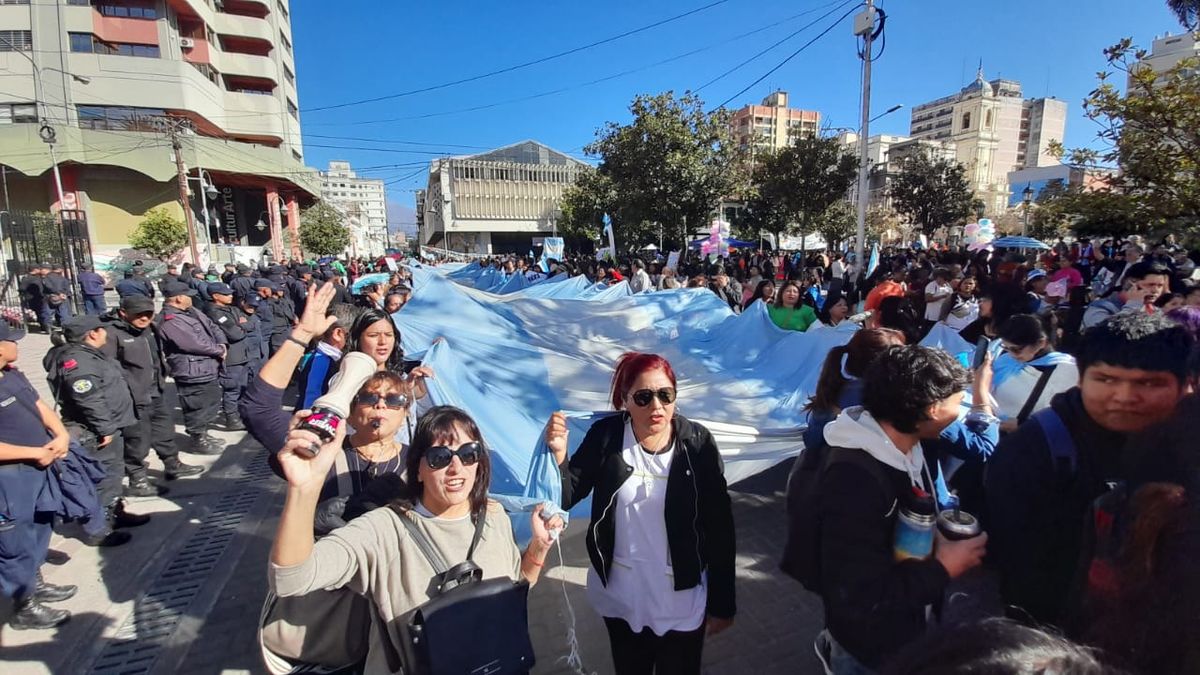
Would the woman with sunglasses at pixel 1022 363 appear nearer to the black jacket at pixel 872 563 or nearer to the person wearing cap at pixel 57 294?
the black jacket at pixel 872 563

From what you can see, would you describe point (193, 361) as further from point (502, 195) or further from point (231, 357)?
point (502, 195)

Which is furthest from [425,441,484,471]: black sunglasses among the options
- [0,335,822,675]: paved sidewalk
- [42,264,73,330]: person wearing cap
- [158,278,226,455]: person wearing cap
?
[42,264,73,330]: person wearing cap

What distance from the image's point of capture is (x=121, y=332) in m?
4.85

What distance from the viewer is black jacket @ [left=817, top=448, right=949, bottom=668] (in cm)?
145

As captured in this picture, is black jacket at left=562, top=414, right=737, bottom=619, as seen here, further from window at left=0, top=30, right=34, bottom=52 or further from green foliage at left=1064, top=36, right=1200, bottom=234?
window at left=0, top=30, right=34, bottom=52

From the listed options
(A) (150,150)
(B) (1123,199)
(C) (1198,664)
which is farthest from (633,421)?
(A) (150,150)

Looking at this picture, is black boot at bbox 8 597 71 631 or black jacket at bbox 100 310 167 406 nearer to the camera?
black boot at bbox 8 597 71 631

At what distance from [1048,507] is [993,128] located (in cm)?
10655

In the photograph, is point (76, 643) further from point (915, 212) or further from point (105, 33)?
point (105, 33)

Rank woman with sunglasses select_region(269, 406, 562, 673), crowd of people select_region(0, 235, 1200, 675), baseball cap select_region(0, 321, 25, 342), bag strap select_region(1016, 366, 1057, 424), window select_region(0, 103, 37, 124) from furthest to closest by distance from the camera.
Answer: window select_region(0, 103, 37, 124) → baseball cap select_region(0, 321, 25, 342) → bag strap select_region(1016, 366, 1057, 424) → woman with sunglasses select_region(269, 406, 562, 673) → crowd of people select_region(0, 235, 1200, 675)

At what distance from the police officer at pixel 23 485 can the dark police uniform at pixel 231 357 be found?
3290 millimetres

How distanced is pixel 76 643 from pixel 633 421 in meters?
3.52

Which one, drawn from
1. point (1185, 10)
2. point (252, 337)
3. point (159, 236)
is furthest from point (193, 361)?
point (159, 236)

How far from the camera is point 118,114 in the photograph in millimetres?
30141
